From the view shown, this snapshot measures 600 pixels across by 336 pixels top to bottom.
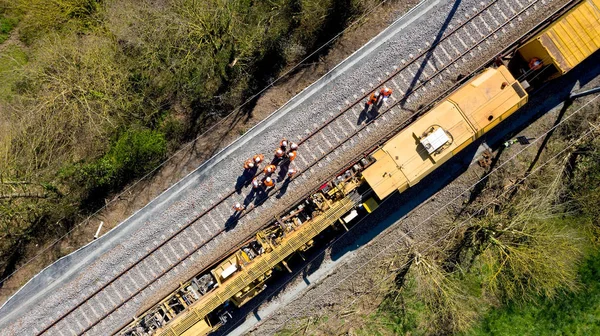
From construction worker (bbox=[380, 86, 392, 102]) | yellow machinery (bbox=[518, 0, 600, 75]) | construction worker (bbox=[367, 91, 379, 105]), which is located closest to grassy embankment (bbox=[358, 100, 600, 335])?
yellow machinery (bbox=[518, 0, 600, 75])

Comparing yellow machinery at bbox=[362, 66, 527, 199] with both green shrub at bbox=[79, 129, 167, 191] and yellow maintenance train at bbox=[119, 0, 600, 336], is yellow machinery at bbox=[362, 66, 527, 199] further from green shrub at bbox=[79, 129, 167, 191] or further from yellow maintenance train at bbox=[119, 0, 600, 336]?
green shrub at bbox=[79, 129, 167, 191]

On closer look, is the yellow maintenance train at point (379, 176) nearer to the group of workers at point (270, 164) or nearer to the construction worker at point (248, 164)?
the group of workers at point (270, 164)

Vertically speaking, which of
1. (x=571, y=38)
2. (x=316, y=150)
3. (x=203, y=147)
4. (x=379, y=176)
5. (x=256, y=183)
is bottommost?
(x=571, y=38)

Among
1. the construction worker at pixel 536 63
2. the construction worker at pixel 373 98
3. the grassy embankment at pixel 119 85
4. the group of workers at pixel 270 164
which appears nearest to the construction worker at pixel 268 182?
the group of workers at pixel 270 164

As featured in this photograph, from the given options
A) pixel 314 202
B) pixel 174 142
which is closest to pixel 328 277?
pixel 314 202

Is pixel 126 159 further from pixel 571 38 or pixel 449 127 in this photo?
pixel 571 38

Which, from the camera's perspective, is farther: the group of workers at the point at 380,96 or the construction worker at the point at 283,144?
the construction worker at the point at 283,144

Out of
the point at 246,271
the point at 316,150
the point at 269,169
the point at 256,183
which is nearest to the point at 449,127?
the point at 316,150
